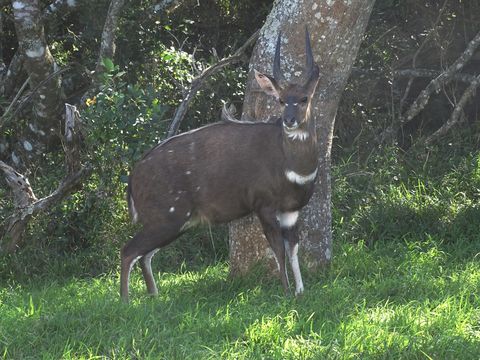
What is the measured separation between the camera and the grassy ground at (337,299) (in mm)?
4535

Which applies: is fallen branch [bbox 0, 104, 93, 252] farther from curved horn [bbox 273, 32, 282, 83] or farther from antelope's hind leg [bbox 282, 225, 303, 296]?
curved horn [bbox 273, 32, 282, 83]

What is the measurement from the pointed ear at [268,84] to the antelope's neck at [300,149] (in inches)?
10.2

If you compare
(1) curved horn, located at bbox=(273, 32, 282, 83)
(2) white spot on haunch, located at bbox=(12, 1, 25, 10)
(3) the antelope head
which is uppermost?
(2) white spot on haunch, located at bbox=(12, 1, 25, 10)

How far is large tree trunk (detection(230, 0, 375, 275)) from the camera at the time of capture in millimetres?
6090

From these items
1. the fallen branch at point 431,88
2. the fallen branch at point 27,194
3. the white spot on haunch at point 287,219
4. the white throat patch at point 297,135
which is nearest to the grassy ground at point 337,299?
the fallen branch at point 27,194

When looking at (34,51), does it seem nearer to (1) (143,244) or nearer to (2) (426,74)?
(1) (143,244)

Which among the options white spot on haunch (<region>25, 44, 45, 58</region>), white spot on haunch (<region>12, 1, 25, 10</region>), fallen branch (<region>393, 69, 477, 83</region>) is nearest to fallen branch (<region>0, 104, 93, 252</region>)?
white spot on haunch (<region>25, 44, 45, 58</region>)

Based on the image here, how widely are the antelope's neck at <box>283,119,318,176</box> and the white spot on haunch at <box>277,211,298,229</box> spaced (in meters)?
0.32

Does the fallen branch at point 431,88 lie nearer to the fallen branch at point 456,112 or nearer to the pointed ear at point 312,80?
the fallen branch at point 456,112

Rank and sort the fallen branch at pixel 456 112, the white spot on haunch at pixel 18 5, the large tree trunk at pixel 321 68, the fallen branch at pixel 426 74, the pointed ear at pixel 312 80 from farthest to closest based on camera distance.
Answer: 1. the fallen branch at pixel 426 74
2. the fallen branch at pixel 456 112
3. the white spot on haunch at pixel 18 5
4. the large tree trunk at pixel 321 68
5. the pointed ear at pixel 312 80

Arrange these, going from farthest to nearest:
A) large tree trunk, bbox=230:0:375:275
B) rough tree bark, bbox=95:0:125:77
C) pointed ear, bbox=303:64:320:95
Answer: rough tree bark, bbox=95:0:125:77, large tree trunk, bbox=230:0:375:275, pointed ear, bbox=303:64:320:95

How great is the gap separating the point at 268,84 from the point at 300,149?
1.53 ft

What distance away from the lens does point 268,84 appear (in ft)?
19.1

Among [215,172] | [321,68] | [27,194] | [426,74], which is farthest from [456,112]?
[27,194]
